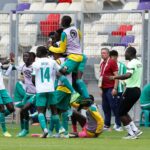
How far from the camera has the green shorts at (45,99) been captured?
60.5ft

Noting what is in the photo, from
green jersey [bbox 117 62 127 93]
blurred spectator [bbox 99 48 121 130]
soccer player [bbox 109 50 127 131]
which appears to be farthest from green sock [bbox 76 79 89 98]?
green jersey [bbox 117 62 127 93]

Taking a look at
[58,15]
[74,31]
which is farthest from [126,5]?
[74,31]

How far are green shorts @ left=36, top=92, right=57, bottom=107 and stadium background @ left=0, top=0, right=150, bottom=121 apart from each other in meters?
6.50

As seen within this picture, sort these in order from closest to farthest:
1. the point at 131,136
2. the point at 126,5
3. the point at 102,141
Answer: the point at 102,141 < the point at 131,136 < the point at 126,5

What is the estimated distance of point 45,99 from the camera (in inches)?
729

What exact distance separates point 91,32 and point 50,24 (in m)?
1.17

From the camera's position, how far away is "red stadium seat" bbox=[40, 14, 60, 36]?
25766 millimetres

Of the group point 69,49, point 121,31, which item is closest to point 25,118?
point 69,49

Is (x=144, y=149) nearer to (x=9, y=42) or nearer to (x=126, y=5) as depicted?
(x=9, y=42)

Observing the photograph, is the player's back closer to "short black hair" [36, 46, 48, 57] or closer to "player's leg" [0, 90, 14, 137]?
"short black hair" [36, 46, 48, 57]

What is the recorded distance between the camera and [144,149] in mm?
15602

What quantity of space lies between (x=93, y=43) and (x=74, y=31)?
6.88 meters

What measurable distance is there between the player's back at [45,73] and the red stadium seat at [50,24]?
24.0ft

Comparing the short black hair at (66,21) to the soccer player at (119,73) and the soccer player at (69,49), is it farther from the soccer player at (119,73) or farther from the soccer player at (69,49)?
the soccer player at (119,73)
